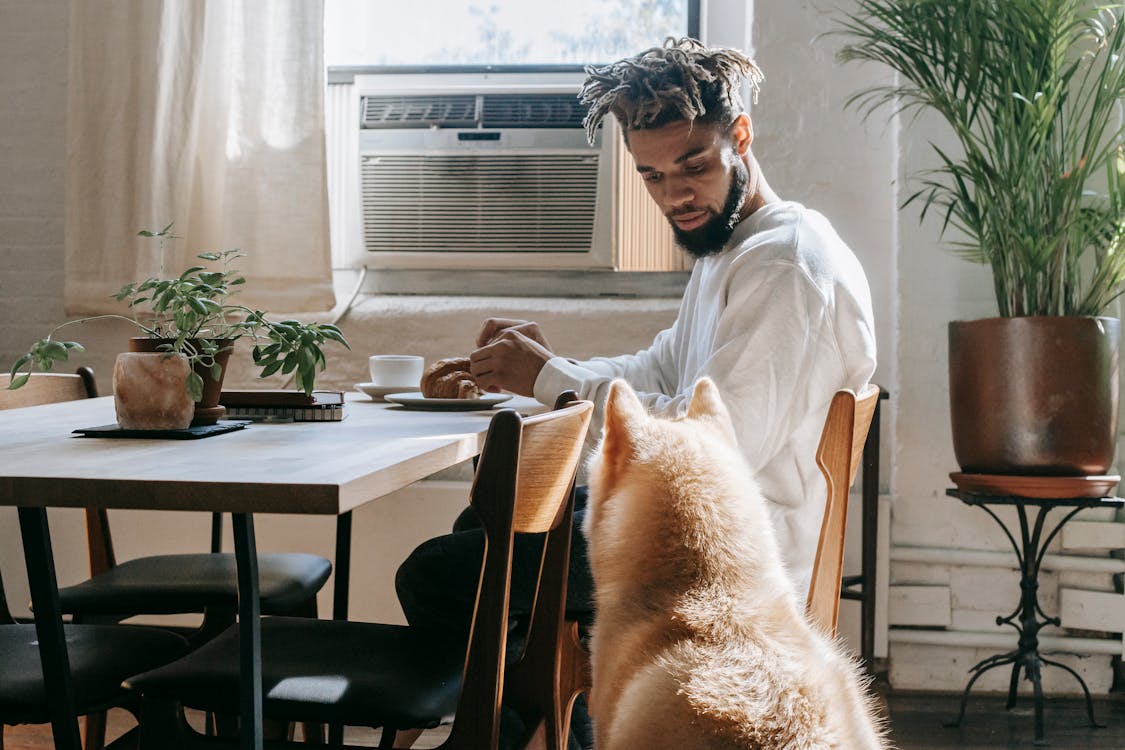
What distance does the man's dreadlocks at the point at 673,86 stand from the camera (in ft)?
5.86

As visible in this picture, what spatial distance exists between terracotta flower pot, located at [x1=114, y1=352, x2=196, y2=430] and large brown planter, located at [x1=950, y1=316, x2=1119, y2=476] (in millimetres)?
1835

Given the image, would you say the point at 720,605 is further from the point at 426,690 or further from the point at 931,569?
the point at 931,569

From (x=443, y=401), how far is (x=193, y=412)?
0.50 meters

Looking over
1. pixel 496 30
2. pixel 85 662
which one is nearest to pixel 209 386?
pixel 85 662

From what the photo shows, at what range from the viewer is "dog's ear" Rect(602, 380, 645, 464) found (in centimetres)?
98

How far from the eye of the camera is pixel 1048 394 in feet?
7.47

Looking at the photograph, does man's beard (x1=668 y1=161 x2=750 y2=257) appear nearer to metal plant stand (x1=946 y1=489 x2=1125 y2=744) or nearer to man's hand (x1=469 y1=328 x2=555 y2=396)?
man's hand (x1=469 y1=328 x2=555 y2=396)

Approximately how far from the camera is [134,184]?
9.41 feet

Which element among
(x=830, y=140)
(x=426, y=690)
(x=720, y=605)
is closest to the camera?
(x=720, y=605)

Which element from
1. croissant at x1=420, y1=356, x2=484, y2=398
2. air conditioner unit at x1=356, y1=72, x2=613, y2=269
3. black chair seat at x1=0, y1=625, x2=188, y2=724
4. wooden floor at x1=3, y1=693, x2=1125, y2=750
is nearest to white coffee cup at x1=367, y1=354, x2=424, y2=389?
croissant at x1=420, y1=356, x2=484, y2=398

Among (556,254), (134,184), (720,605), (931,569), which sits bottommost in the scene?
(931,569)

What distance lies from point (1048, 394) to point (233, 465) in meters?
1.95

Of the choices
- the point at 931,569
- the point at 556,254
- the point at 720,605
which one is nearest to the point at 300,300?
the point at 556,254

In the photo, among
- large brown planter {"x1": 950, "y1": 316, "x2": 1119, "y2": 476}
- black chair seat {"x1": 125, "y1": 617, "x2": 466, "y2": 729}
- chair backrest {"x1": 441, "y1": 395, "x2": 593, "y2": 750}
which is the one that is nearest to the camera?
chair backrest {"x1": 441, "y1": 395, "x2": 593, "y2": 750}
